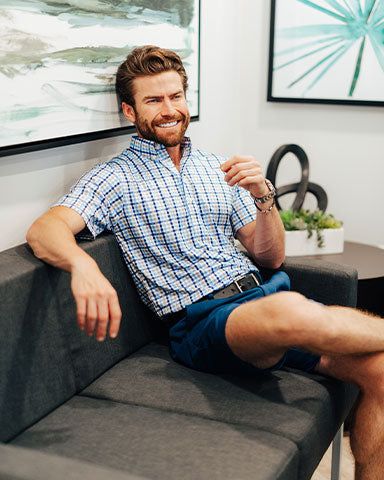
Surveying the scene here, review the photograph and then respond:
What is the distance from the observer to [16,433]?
4.67 feet

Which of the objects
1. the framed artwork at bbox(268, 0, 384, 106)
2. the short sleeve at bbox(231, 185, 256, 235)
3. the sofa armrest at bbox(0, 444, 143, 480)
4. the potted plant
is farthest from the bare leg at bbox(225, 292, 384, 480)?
the framed artwork at bbox(268, 0, 384, 106)

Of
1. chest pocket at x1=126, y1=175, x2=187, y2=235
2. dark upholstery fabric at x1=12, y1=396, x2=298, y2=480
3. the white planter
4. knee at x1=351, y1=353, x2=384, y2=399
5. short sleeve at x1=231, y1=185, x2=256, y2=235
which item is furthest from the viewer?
the white planter

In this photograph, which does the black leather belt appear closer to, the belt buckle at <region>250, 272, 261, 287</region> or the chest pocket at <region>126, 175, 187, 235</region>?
the belt buckle at <region>250, 272, 261, 287</region>

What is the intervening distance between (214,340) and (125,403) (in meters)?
0.29

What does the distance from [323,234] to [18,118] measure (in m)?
1.31

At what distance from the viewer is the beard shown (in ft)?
6.36

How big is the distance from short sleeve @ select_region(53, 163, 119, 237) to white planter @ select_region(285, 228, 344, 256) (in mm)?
856

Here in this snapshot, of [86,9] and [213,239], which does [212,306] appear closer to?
[213,239]

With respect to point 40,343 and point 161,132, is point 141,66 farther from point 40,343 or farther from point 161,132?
point 40,343

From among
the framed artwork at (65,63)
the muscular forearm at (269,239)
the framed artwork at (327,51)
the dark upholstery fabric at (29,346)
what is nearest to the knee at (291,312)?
the muscular forearm at (269,239)

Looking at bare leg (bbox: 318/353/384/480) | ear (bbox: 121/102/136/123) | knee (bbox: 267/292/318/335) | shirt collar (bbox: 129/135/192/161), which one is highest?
ear (bbox: 121/102/136/123)

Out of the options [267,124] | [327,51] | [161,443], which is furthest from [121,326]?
[327,51]

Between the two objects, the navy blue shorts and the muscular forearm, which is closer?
the navy blue shorts

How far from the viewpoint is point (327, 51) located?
110 inches
